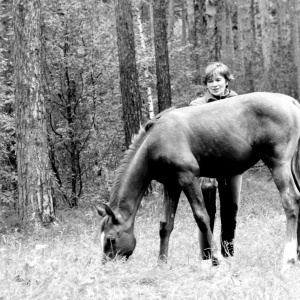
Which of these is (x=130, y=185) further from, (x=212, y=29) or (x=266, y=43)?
(x=266, y=43)

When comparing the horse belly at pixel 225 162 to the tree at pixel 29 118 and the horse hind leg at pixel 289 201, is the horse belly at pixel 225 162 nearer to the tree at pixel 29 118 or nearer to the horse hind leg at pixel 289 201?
the horse hind leg at pixel 289 201

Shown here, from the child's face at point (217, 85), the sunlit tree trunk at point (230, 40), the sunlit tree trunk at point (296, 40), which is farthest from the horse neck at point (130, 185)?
the sunlit tree trunk at point (230, 40)

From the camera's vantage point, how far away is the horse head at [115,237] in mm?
5457

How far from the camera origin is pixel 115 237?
548 cm

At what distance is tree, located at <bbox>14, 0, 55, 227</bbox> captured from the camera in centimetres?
924

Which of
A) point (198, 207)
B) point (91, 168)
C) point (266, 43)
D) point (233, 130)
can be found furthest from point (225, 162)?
point (266, 43)

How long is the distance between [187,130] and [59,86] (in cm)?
836

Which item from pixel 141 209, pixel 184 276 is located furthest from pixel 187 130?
pixel 141 209

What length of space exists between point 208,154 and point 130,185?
0.95 m

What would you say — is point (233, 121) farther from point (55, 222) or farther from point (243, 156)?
point (55, 222)

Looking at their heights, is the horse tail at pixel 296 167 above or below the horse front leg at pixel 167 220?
above

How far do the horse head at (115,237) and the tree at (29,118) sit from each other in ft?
13.2

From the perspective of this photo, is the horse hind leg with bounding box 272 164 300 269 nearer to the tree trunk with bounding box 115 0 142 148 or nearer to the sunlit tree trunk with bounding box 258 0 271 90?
the tree trunk with bounding box 115 0 142 148

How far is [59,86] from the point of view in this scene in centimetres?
1328
